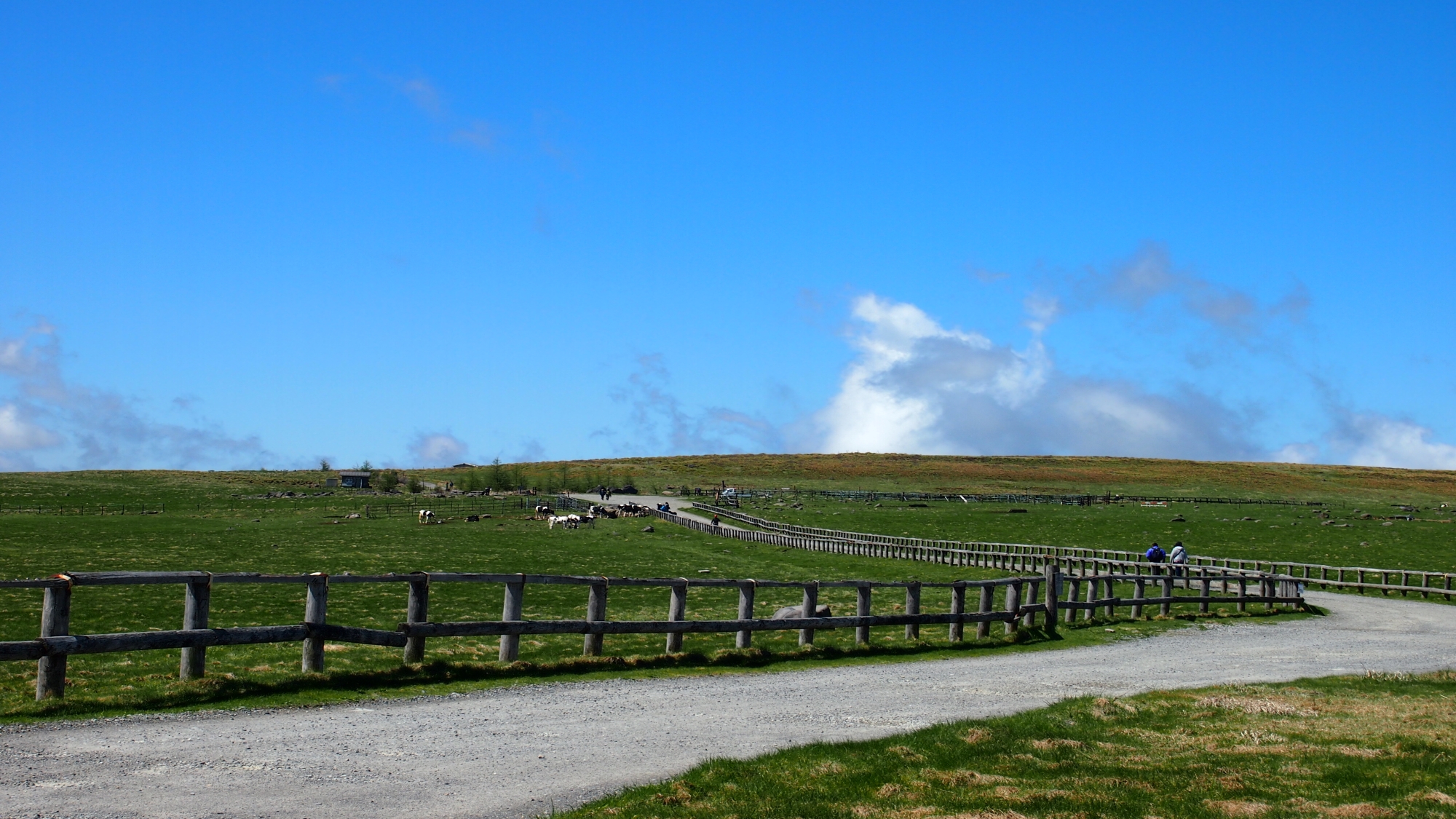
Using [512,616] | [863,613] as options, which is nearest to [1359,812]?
[512,616]

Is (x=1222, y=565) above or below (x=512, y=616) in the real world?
above

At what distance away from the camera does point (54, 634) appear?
12.4 m

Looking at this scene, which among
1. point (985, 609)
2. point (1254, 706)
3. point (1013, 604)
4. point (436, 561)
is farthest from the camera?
point (436, 561)

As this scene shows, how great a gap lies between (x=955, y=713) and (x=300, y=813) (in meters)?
7.82

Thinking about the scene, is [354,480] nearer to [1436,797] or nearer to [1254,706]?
[1254,706]

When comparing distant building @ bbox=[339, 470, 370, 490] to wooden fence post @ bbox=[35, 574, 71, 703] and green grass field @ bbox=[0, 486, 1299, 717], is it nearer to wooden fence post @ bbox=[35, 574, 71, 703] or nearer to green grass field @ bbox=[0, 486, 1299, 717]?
green grass field @ bbox=[0, 486, 1299, 717]

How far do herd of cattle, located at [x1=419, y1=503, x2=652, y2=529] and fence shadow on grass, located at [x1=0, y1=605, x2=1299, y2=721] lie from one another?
67.6 metres

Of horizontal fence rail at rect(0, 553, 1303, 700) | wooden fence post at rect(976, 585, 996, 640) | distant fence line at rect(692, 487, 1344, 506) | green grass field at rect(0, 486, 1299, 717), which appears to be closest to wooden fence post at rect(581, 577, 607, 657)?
horizontal fence rail at rect(0, 553, 1303, 700)

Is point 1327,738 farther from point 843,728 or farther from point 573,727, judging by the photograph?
point 573,727

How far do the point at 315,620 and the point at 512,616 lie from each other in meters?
2.63

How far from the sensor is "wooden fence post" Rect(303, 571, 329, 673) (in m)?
14.1

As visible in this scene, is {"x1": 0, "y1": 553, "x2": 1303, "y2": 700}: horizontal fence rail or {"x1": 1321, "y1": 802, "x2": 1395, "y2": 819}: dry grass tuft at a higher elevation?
{"x1": 0, "y1": 553, "x2": 1303, "y2": 700}: horizontal fence rail

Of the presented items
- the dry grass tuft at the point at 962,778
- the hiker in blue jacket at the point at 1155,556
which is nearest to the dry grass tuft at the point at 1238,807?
the dry grass tuft at the point at 962,778

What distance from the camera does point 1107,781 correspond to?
9.93 meters
